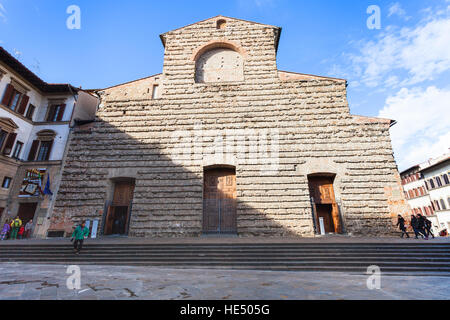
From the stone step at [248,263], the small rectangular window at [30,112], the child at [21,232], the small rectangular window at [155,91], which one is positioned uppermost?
the small rectangular window at [155,91]

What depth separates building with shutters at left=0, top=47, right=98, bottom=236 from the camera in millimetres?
12485

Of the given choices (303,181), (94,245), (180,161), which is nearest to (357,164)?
(303,181)

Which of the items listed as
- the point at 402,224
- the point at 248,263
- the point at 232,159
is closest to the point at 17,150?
the point at 232,159

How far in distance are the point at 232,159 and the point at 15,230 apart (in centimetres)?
1232

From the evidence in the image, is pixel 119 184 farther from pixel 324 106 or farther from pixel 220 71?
pixel 324 106

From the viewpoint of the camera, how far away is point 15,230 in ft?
38.7

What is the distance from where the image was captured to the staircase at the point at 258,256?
6.12 m

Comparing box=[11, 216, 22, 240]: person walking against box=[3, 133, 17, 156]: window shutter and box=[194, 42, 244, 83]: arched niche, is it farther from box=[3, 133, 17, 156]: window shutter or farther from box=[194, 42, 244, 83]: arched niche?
→ box=[194, 42, 244, 83]: arched niche

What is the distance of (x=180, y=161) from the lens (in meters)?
11.1

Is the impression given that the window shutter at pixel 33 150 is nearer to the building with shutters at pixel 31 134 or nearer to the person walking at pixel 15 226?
the building with shutters at pixel 31 134

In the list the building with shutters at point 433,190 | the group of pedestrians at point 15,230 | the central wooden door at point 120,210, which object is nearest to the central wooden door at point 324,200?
the central wooden door at point 120,210

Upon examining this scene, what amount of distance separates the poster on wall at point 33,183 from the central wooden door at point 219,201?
972 cm

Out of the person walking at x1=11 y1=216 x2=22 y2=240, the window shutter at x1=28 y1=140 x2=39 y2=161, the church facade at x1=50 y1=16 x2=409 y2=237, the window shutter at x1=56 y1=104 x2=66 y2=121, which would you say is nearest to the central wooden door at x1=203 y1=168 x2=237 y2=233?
the church facade at x1=50 y1=16 x2=409 y2=237

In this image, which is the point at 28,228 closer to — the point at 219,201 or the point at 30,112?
the point at 30,112
